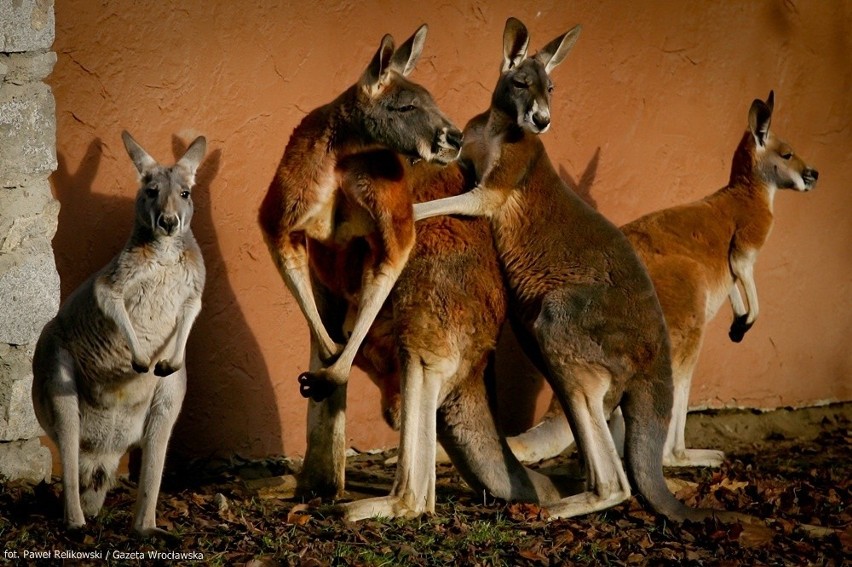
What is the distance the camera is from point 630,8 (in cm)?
620

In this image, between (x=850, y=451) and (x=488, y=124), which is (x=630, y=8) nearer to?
(x=488, y=124)

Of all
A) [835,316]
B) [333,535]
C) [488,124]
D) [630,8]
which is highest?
[630,8]

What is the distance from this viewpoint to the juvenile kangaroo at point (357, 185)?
175 inches

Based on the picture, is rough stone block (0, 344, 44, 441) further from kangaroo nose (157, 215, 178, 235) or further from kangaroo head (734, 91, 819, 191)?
kangaroo head (734, 91, 819, 191)

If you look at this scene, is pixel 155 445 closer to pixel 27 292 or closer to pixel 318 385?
pixel 318 385

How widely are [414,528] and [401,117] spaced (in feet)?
4.94

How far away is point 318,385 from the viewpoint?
4.50 metres

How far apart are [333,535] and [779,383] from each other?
354 centimetres

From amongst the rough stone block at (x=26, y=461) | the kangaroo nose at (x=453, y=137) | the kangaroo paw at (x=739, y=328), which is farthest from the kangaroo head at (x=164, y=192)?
the kangaroo paw at (x=739, y=328)

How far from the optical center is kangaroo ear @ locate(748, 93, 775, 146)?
627 centimetres

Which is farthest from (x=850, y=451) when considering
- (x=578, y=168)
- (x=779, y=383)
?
(x=578, y=168)

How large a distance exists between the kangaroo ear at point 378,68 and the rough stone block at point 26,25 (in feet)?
3.77

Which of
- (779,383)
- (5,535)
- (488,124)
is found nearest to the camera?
(5,535)

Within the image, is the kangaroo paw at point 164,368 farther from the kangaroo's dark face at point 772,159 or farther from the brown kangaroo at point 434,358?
the kangaroo's dark face at point 772,159
